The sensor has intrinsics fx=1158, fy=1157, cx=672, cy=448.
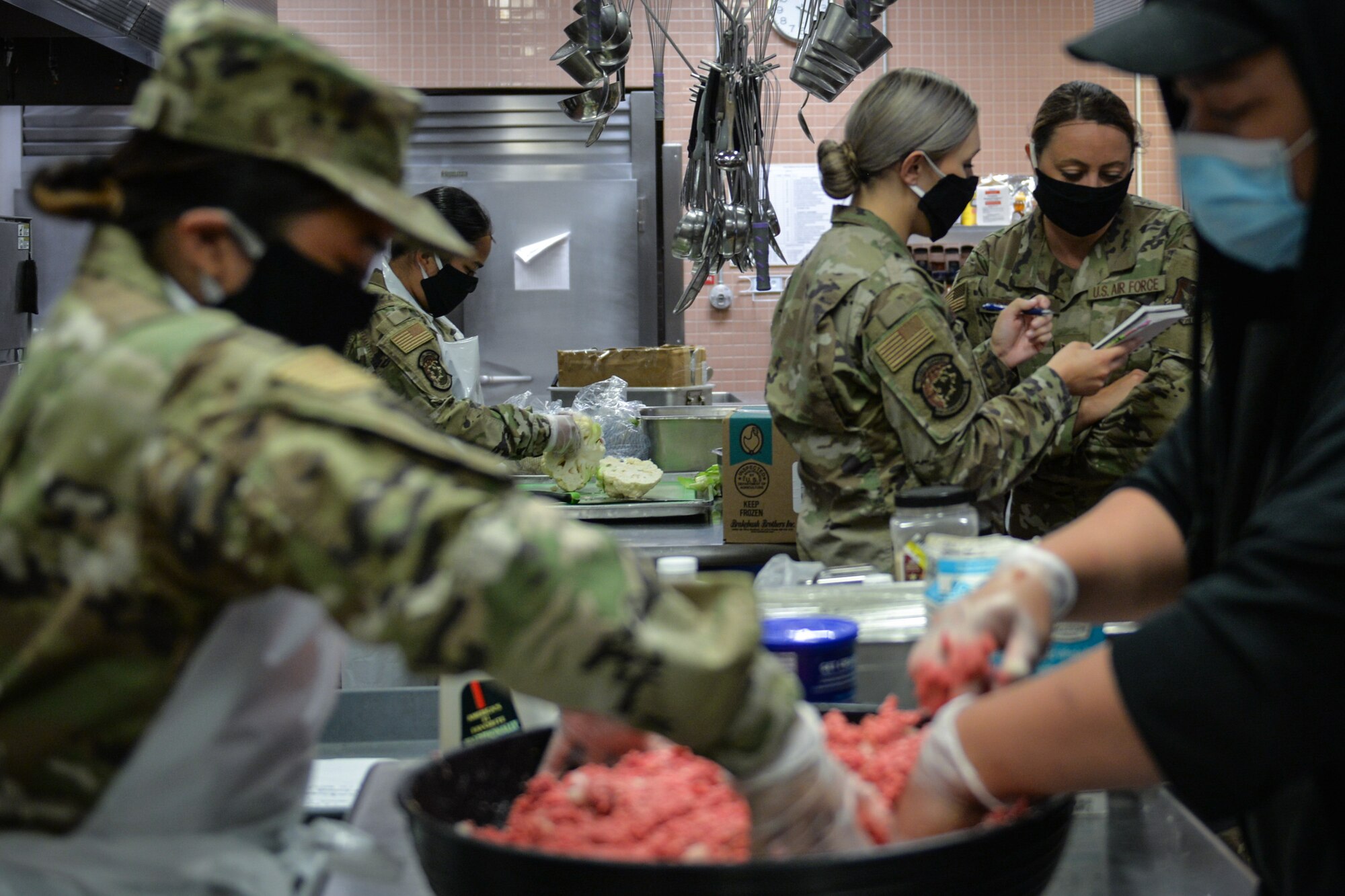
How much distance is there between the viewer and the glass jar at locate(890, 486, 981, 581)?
1.83 meters

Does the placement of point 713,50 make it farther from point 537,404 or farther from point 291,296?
point 291,296

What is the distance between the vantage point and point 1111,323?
3.11 metres

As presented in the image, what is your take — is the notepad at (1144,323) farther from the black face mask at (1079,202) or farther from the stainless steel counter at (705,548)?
the stainless steel counter at (705,548)

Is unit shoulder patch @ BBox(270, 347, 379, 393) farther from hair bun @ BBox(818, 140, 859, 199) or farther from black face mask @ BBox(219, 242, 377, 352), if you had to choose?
hair bun @ BBox(818, 140, 859, 199)

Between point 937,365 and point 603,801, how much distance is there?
4.86 feet

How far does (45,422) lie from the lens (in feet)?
2.52

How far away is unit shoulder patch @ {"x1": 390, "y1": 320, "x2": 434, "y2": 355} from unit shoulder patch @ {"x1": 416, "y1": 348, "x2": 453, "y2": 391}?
0.03 m

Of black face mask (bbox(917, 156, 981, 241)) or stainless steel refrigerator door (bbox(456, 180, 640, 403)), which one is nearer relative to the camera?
black face mask (bbox(917, 156, 981, 241))

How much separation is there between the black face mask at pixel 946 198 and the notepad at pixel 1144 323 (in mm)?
458

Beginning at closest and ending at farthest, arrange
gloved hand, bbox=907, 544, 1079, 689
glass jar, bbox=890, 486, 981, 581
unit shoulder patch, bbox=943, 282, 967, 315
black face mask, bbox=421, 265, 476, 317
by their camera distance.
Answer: gloved hand, bbox=907, 544, 1079, 689 → glass jar, bbox=890, 486, 981, 581 → unit shoulder patch, bbox=943, 282, 967, 315 → black face mask, bbox=421, 265, 476, 317

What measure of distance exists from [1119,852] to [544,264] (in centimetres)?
563

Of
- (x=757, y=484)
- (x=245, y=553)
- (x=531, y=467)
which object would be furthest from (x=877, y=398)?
(x=531, y=467)

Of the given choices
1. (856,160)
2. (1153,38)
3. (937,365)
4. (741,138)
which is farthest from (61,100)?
(1153,38)

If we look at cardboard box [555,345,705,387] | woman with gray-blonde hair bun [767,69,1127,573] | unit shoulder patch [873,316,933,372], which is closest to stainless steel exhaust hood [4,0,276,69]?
woman with gray-blonde hair bun [767,69,1127,573]
